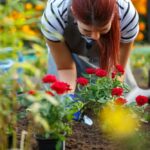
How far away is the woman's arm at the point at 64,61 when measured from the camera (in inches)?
140

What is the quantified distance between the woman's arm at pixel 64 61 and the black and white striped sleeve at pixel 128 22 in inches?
14.2

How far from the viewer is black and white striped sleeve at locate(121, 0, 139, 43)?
347 cm

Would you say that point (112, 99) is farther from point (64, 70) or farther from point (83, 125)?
point (64, 70)

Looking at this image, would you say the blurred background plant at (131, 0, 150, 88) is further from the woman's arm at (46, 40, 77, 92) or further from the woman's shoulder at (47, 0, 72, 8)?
the woman's shoulder at (47, 0, 72, 8)

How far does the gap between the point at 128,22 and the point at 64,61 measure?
1.53ft

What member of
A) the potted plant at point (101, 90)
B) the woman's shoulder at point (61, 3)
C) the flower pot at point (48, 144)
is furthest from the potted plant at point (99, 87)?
the flower pot at point (48, 144)

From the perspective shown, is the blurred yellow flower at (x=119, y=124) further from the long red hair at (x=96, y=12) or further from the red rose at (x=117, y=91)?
the long red hair at (x=96, y=12)

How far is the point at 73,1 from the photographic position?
3.06 m

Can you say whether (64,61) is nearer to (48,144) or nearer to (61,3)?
(61,3)

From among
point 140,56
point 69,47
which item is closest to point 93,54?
point 69,47

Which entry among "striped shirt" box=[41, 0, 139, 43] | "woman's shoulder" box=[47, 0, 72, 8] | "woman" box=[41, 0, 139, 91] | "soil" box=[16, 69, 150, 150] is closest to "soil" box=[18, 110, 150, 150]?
"soil" box=[16, 69, 150, 150]

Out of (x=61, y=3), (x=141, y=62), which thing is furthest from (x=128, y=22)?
(x=141, y=62)

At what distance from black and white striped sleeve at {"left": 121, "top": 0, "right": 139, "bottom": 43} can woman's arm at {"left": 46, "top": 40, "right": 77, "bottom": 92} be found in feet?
1.18

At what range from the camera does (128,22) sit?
11.6ft
